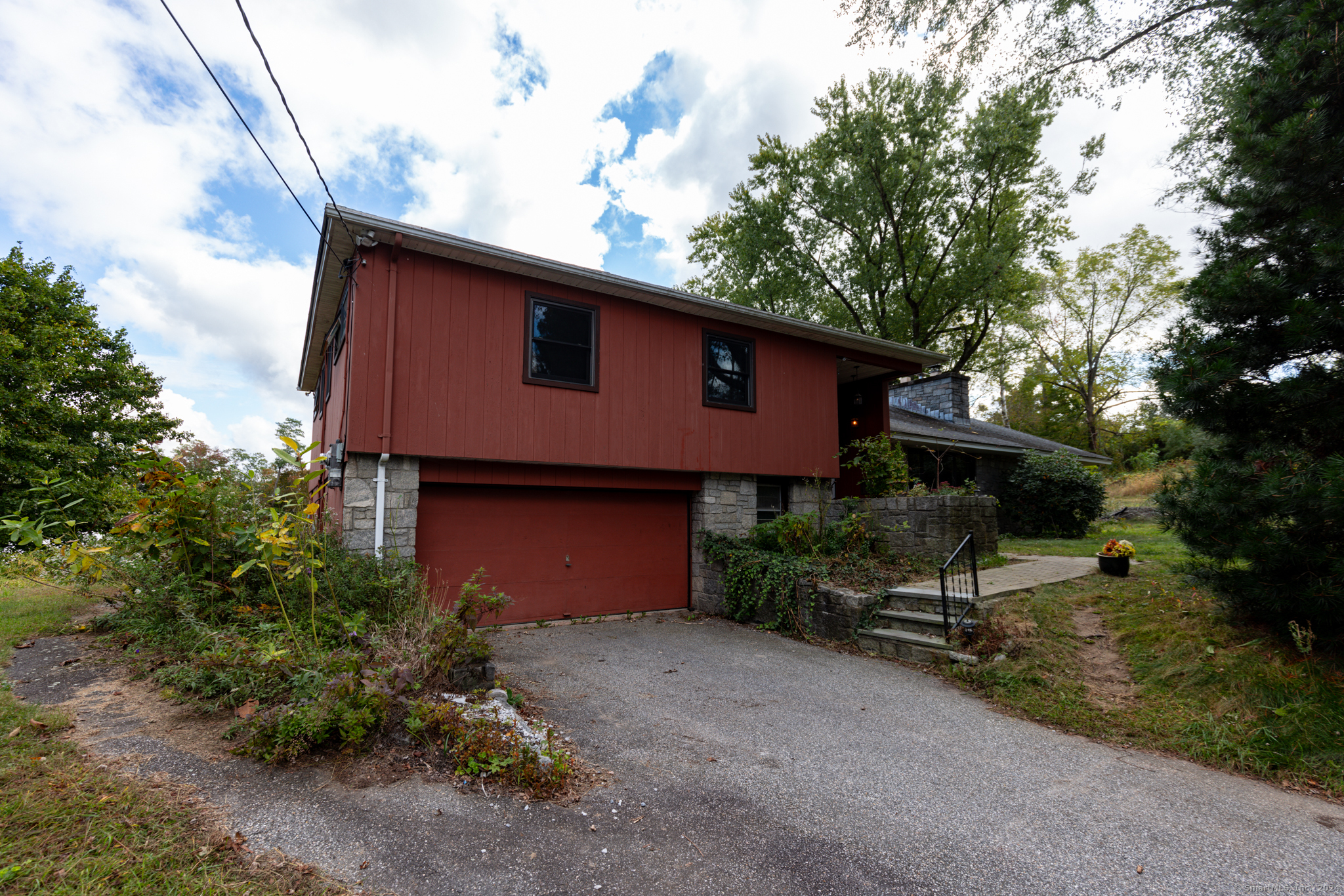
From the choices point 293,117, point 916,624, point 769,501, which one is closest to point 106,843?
point 293,117

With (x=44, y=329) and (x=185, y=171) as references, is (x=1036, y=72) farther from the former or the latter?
(x=44, y=329)

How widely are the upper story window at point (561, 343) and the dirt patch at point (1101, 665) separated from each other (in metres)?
5.95

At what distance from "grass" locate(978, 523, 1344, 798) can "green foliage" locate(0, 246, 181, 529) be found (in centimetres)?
1593

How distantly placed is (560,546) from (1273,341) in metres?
7.18

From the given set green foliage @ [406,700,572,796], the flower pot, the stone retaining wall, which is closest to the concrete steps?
the stone retaining wall

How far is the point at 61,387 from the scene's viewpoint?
49.9ft

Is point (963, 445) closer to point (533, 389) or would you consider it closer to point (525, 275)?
point (533, 389)

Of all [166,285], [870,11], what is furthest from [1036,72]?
[166,285]

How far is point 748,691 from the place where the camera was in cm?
495

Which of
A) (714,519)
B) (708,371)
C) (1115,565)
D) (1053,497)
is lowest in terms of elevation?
(1115,565)

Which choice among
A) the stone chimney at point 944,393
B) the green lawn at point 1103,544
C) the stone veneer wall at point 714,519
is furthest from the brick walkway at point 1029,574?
the stone chimney at point 944,393

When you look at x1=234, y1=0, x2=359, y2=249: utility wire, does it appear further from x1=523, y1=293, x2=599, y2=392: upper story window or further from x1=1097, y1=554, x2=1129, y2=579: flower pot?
x1=1097, y1=554, x2=1129, y2=579: flower pot

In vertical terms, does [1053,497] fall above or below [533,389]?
below

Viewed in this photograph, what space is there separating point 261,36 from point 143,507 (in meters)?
3.40
